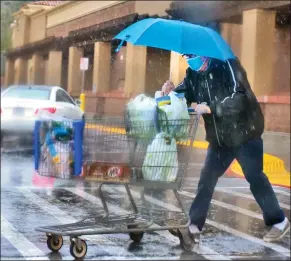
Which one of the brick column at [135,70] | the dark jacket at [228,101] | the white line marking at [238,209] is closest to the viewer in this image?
the dark jacket at [228,101]

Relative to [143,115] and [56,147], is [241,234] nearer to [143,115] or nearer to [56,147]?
[56,147]

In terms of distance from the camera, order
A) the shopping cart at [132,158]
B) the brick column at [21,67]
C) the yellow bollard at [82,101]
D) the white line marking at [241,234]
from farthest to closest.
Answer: the white line marking at [241,234] < the brick column at [21,67] < the yellow bollard at [82,101] < the shopping cart at [132,158]

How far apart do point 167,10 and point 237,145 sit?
1.03m

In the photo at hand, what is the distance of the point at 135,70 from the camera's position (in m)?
2.85

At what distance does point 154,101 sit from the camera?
75.0 inches

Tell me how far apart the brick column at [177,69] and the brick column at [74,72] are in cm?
112

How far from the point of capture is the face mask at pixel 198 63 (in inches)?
64.1

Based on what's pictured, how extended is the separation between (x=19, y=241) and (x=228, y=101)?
4.31 metres

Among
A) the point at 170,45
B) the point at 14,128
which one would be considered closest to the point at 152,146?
the point at 170,45

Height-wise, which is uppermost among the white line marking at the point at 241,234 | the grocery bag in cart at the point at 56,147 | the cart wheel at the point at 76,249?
the grocery bag in cart at the point at 56,147

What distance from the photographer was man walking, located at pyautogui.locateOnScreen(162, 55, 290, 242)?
158cm

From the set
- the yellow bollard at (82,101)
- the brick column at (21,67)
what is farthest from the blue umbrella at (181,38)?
the brick column at (21,67)

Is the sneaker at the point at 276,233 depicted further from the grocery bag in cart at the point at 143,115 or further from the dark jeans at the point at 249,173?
the grocery bag in cart at the point at 143,115

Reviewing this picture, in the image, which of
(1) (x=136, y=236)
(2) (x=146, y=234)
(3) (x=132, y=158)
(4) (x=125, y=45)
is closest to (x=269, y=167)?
(3) (x=132, y=158)
